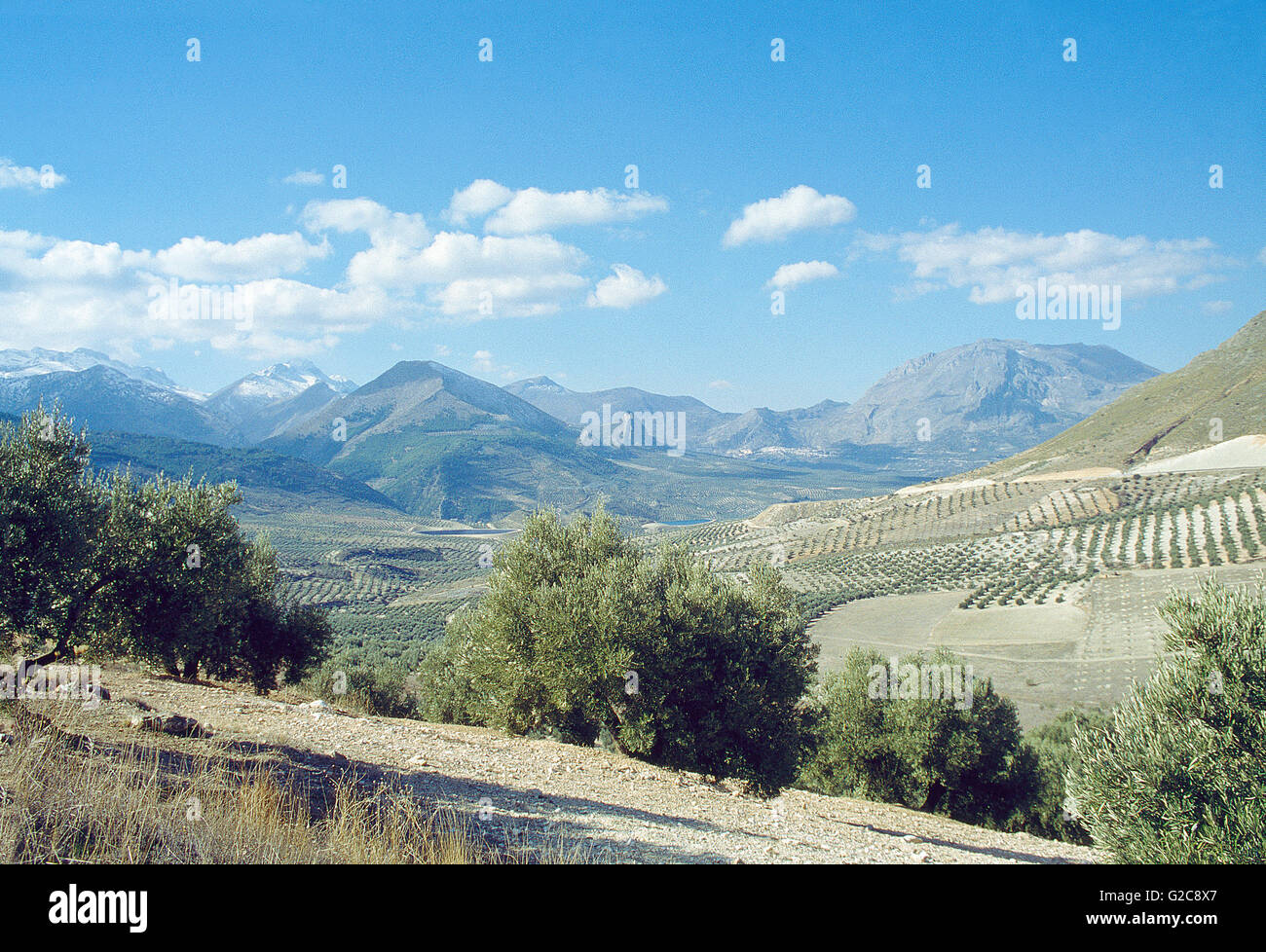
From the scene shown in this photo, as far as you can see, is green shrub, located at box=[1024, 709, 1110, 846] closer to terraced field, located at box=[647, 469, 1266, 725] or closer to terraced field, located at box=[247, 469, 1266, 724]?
terraced field, located at box=[647, 469, 1266, 725]

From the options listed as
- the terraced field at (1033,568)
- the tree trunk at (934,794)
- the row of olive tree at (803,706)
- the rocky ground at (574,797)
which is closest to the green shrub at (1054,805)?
the row of olive tree at (803,706)

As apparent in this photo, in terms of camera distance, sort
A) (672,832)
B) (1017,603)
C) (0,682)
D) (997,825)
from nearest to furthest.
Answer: (672,832)
(0,682)
(997,825)
(1017,603)

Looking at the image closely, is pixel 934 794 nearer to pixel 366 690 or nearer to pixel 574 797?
pixel 574 797

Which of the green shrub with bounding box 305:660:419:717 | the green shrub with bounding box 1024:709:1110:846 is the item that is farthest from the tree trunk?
the green shrub with bounding box 305:660:419:717

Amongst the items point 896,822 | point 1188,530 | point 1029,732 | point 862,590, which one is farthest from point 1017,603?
point 896,822

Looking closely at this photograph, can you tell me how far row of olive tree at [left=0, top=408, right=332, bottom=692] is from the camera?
11.9m

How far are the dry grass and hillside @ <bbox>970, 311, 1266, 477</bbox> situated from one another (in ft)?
491

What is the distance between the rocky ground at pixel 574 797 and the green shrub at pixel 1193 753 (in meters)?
3.15

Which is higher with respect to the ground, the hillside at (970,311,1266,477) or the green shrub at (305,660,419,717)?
the hillside at (970,311,1266,477)

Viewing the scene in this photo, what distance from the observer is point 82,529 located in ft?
43.9

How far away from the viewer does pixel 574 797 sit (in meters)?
12.6

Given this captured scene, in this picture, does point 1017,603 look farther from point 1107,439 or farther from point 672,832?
point 1107,439

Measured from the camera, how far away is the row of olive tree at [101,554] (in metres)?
11.9
